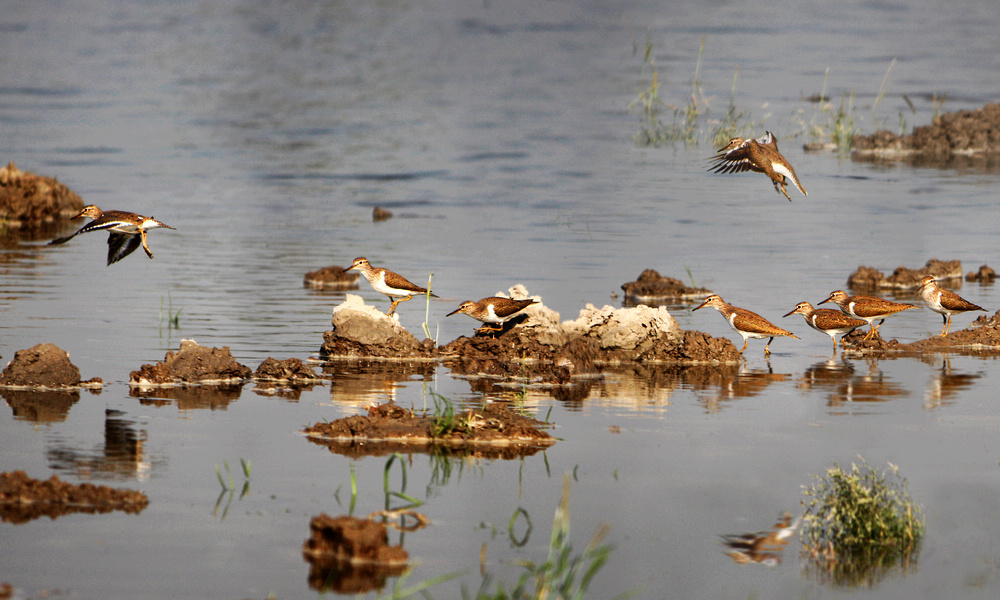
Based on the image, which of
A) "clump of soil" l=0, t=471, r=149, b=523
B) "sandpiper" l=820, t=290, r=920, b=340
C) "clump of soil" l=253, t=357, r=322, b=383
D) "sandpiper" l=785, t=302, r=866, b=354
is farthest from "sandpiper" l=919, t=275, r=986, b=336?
"clump of soil" l=0, t=471, r=149, b=523

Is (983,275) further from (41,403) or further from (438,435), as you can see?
(41,403)

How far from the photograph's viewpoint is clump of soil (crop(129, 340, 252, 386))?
12.9 metres

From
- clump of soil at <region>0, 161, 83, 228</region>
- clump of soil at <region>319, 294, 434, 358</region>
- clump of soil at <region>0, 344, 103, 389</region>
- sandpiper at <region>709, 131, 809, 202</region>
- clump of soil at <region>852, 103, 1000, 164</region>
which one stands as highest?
clump of soil at <region>852, 103, 1000, 164</region>

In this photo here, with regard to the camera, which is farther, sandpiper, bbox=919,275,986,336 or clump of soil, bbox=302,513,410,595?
sandpiper, bbox=919,275,986,336

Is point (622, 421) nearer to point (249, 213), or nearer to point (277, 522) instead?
point (277, 522)

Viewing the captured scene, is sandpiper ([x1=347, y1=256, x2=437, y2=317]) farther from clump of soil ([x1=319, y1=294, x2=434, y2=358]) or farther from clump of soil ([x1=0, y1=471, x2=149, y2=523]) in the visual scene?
clump of soil ([x1=0, y1=471, x2=149, y2=523])

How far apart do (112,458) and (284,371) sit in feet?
10.9

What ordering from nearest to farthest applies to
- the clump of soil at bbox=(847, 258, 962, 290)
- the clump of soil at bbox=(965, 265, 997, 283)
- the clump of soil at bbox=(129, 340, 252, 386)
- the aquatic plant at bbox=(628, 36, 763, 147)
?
the clump of soil at bbox=(129, 340, 252, 386), the clump of soil at bbox=(847, 258, 962, 290), the clump of soil at bbox=(965, 265, 997, 283), the aquatic plant at bbox=(628, 36, 763, 147)

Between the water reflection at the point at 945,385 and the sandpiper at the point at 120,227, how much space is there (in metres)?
7.19

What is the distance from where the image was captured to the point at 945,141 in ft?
130

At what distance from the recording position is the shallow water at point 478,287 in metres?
8.54

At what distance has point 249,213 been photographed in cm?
3036

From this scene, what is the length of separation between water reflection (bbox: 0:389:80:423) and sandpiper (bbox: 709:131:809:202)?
6.69m

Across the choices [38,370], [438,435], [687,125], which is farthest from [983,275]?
[687,125]
